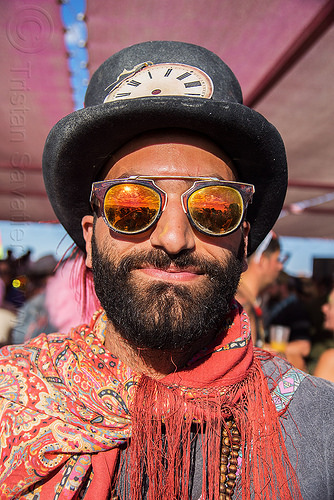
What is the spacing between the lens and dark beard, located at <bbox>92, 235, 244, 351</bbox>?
3.80ft

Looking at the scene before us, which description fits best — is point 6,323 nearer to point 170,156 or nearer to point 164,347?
point 164,347

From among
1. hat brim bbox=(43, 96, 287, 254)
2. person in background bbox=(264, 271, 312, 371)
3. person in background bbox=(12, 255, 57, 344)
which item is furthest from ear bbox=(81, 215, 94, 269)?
person in background bbox=(264, 271, 312, 371)

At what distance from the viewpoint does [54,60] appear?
2725 millimetres

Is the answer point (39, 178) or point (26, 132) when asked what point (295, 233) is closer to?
point (39, 178)

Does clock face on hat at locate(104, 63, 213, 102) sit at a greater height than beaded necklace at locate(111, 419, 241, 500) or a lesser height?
greater

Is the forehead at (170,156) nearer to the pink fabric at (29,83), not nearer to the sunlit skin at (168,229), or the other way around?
the sunlit skin at (168,229)

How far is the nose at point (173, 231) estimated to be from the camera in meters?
1.15

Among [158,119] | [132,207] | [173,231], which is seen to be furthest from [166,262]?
[158,119]

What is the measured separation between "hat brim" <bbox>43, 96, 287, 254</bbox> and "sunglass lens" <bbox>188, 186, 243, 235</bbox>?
0.70 ft

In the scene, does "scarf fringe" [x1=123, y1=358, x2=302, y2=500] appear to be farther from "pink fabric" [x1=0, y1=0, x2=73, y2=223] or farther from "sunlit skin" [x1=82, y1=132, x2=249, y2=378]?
"pink fabric" [x1=0, y1=0, x2=73, y2=223]

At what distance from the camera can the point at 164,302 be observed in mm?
1159

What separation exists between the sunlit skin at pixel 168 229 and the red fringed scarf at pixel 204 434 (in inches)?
5.2

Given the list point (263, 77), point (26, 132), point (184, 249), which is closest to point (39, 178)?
point (26, 132)

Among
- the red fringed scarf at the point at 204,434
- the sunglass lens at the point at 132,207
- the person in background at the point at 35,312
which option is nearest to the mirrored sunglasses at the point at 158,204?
the sunglass lens at the point at 132,207
